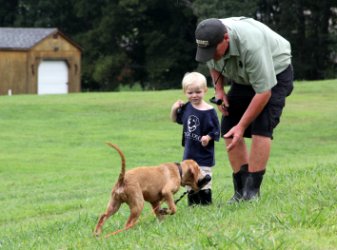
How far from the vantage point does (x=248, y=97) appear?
25.3ft

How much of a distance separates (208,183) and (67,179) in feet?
24.6

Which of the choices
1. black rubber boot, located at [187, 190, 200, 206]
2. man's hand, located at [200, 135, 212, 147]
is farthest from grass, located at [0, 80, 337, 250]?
man's hand, located at [200, 135, 212, 147]

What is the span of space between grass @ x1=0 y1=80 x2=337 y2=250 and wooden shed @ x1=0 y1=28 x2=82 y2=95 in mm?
23156

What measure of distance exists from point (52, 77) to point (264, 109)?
170ft

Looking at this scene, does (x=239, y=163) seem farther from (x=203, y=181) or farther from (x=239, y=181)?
(x=203, y=181)

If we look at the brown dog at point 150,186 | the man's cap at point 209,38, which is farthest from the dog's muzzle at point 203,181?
the man's cap at point 209,38

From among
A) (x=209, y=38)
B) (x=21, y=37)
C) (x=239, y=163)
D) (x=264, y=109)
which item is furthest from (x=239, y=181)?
(x=21, y=37)

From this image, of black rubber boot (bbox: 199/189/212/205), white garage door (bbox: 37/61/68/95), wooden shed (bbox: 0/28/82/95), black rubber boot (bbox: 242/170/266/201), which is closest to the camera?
black rubber boot (bbox: 242/170/266/201)

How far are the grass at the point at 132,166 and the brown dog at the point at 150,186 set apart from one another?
162 mm

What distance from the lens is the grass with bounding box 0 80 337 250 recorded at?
5.88 meters

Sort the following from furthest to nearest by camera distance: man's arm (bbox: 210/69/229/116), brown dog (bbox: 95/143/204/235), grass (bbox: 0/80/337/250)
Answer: man's arm (bbox: 210/69/229/116), brown dog (bbox: 95/143/204/235), grass (bbox: 0/80/337/250)

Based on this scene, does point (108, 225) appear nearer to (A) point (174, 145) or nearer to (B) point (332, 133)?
(A) point (174, 145)

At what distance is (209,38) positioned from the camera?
7.02 meters

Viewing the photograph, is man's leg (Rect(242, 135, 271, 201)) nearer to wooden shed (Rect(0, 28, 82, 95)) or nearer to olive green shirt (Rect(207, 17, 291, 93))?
olive green shirt (Rect(207, 17, 291, 93))
